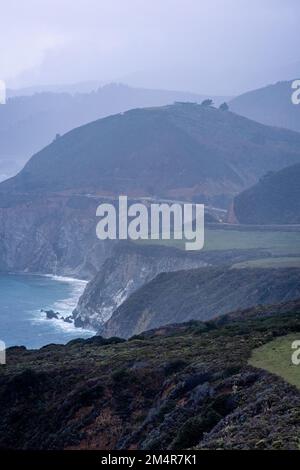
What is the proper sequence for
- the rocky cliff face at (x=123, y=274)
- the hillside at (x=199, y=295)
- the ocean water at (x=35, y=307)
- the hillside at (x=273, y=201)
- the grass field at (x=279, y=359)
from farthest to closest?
1. the hillside at (x=273, y=201)
2. the rocky cliff face at (x=123, y=274)
3. the ocean water at (x=35, y=307)
4. the hillside at (x=199, y=295)
5. the grass field at (x=279, y=359)

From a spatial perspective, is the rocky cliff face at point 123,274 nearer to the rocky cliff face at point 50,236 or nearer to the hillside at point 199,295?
the hillside at point 199,295

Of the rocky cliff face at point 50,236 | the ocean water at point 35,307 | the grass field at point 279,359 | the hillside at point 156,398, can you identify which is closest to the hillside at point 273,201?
the rocky cliff face at point 50,236

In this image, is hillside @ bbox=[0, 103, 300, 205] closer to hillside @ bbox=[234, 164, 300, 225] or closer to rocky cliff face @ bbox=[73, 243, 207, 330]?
hillside @ bbox=[234, 164, 300, 225]

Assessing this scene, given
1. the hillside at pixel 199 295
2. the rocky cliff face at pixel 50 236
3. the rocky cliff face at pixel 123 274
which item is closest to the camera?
the hillside at pixel 199 295

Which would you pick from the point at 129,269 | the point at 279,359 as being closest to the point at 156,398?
the point at 279,359

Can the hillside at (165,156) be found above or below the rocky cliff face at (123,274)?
above

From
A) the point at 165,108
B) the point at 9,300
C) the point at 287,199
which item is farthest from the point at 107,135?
the point at 9,300

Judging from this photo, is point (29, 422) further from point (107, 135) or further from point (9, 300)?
point (107, 135)

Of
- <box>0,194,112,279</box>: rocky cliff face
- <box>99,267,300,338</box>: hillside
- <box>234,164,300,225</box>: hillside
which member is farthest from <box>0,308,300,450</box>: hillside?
<box>0,194,112,279</box>: rocky cliff face
